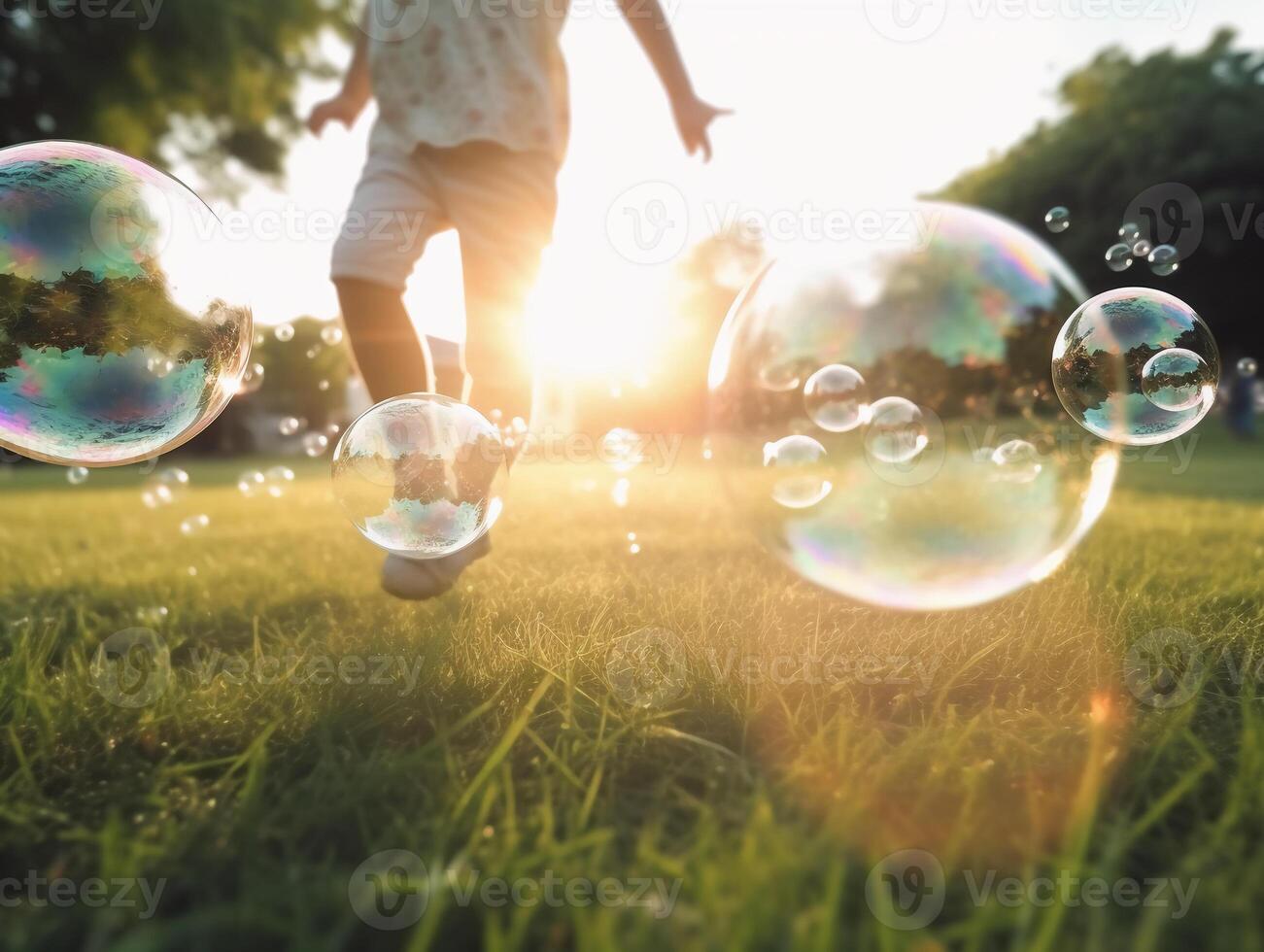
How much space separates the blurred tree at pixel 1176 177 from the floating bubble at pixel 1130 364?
18265mm

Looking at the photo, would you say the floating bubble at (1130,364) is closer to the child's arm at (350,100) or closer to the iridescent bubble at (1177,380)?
the iridescent bubble at (1177,380)

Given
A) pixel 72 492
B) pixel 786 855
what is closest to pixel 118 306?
pixel 786 855

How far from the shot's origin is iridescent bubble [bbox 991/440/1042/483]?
6.72 feet

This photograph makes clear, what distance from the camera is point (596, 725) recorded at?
1537 millimetres

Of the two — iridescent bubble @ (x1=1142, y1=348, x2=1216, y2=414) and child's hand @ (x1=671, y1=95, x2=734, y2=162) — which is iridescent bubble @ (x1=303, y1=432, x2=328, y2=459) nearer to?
child's hand @ (x1=671, y1=95, x2=734, y2=162)

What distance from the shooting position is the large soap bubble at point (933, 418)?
2012 mm

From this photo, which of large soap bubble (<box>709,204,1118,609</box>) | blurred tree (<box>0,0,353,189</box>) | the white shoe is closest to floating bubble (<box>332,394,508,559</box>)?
the white shoe

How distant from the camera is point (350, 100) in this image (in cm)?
315

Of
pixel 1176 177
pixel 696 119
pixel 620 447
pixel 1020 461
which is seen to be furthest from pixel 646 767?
pixel 1176 177

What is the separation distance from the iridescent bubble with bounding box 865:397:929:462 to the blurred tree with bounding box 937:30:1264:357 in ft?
63.0

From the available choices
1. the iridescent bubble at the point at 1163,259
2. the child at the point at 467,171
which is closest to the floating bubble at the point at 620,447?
the child at the point at 467,171

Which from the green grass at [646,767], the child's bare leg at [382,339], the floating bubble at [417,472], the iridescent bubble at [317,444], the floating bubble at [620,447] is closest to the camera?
the green grass at [646,767]

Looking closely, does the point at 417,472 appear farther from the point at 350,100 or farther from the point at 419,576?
the point at 350,100

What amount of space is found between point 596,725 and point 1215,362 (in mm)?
2466
